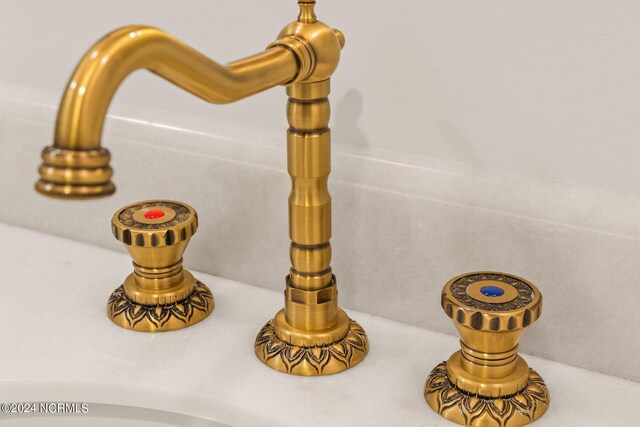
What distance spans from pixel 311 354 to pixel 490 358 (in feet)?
0.42

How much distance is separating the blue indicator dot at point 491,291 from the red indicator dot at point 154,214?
25cm

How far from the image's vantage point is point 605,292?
0.60m

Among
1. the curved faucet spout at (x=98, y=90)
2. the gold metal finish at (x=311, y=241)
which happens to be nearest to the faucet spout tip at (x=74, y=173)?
the curved faucet spout at (x=98, y=90)

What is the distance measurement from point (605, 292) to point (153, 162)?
1.22 feet

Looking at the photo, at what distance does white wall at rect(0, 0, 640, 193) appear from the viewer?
1.90 ft

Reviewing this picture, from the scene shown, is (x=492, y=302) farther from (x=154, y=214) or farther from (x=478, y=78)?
(x=154, y=214)

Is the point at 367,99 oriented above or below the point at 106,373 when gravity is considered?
above

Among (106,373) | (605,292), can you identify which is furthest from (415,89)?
(106,373)

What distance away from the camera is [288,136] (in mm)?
583

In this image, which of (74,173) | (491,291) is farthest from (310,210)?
(74,173)

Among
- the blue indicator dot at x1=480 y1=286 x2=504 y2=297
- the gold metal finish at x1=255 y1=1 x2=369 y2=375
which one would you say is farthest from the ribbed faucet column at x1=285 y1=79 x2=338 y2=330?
the blue indicator dot at x1=480 y1=286 x2=504 y2=297

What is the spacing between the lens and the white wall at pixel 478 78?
58cm

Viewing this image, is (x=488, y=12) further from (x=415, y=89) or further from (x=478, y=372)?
(x=478, y=372)

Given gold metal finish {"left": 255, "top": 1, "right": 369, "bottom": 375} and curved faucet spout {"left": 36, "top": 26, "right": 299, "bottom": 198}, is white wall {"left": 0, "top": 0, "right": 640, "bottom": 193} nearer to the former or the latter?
gold metal finish {"left": 255, "top": 1, "right": 369, "bottom": 375}
